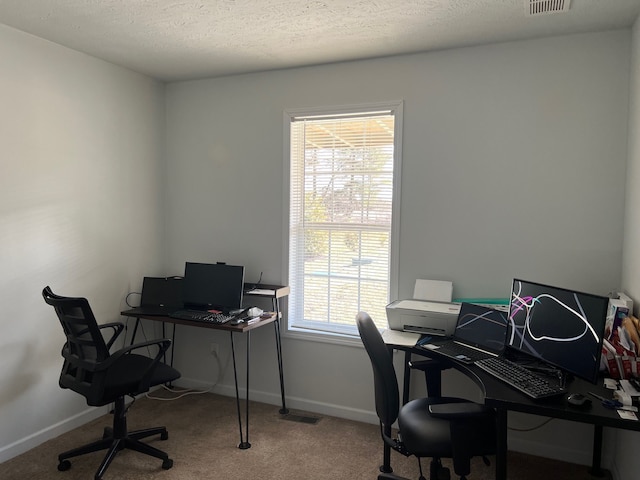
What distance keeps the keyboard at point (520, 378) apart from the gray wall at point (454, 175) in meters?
0.79

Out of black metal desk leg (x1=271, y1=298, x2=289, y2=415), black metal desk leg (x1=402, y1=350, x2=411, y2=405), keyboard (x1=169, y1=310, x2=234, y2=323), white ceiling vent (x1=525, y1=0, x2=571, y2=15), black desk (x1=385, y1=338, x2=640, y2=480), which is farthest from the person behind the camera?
black metal desk leg (x1=271, y1=298, x2=289, y2=415)

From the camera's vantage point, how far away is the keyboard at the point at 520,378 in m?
1.92

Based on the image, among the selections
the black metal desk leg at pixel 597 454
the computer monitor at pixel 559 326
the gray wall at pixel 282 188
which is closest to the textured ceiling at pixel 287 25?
the gray wall at pixel 282 188

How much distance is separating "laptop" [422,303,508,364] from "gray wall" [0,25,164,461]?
2.41 m

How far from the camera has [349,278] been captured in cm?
347

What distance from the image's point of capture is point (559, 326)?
216 centimetres

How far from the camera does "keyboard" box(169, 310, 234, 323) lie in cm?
312

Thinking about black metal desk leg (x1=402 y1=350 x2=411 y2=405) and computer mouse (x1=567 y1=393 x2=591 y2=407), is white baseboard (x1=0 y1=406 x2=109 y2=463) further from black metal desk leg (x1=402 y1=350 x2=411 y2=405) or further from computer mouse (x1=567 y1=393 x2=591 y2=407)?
computer mouse (x1=567 y1=393 x2=591 y2=407)

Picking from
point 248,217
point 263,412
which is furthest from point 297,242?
point 263,412

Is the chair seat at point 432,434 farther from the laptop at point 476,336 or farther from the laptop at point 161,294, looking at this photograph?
the laptop at point 161,294

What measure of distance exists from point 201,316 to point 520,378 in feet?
6.71

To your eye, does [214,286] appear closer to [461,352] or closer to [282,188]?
[282,188]

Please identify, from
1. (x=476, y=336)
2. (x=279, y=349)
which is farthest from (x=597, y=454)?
(x=279, y=349)

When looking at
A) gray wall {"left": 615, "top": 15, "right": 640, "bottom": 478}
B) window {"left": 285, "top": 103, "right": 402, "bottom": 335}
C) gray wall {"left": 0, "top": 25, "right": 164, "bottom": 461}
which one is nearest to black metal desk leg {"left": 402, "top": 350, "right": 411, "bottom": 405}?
window {"left": 285, "top": 103, "right": 402, "bottom": 335}
